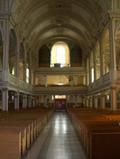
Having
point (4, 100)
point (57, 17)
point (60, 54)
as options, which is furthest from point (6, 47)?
point (60, 54)

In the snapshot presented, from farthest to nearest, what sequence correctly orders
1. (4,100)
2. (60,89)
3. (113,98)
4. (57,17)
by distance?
(60,89) < (57,17) < (4,100) < (113,98)

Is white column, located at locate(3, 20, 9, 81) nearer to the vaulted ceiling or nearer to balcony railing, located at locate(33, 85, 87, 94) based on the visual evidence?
the vaulted ceiling

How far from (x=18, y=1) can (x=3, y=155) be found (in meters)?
22.3

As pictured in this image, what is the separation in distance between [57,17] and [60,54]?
13120 millimetres

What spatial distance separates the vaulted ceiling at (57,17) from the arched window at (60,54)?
4.29 meters

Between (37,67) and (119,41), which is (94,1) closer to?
(119,41)

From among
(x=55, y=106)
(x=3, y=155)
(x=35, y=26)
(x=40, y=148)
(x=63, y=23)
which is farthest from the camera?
(x=55, y=106)

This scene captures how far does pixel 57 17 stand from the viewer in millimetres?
36281

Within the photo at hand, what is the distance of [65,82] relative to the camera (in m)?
49.0

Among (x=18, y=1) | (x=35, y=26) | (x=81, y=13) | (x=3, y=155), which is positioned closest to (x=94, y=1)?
(x=81, y=13)

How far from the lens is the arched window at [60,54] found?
4825 centimetres

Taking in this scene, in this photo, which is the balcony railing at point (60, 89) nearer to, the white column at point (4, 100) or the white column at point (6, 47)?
the white column at point (6, 47)

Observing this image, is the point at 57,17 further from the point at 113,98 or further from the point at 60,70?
the point at 113,98

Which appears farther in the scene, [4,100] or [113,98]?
[4,100]
